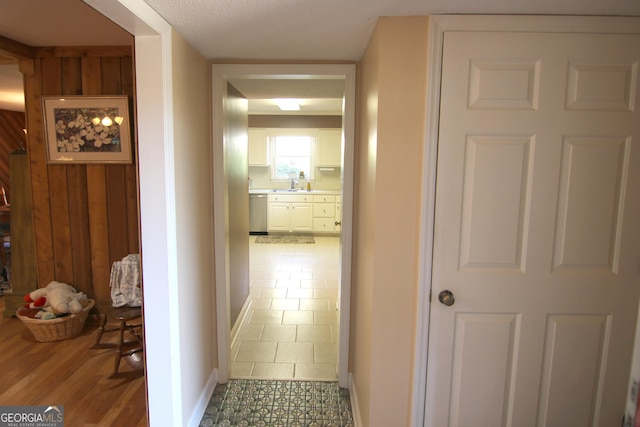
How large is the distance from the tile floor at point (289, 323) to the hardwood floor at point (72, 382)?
71 centimetres

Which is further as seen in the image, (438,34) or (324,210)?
(324,210)

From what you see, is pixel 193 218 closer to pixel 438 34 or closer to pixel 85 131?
pixel 438 34

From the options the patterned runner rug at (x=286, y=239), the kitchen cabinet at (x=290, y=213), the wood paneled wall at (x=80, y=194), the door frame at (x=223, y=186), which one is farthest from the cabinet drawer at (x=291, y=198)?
the door frame at (x=223, y=186)

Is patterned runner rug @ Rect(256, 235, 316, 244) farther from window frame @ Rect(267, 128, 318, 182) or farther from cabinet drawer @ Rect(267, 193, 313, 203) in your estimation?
window frame @ Rect(267, 128, 318, 182)

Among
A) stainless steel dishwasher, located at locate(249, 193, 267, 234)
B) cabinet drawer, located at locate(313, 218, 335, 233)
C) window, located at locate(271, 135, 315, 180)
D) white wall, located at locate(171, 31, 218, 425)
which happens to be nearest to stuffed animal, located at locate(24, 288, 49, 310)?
white wall, located at locate(171, 31, 218, 425)

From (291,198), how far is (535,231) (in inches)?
232

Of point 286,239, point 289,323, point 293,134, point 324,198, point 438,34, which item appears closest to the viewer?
point 438,34

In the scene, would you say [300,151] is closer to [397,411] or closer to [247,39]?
[247,39]

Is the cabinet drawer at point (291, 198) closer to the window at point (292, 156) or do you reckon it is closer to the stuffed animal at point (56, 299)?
the window at point (292, 156)

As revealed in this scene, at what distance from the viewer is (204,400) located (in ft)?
7.15

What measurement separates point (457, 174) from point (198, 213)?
1.42m

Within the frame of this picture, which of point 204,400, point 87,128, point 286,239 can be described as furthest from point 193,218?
point 286,239

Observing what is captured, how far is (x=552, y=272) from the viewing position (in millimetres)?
1552

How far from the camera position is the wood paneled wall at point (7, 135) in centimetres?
595
